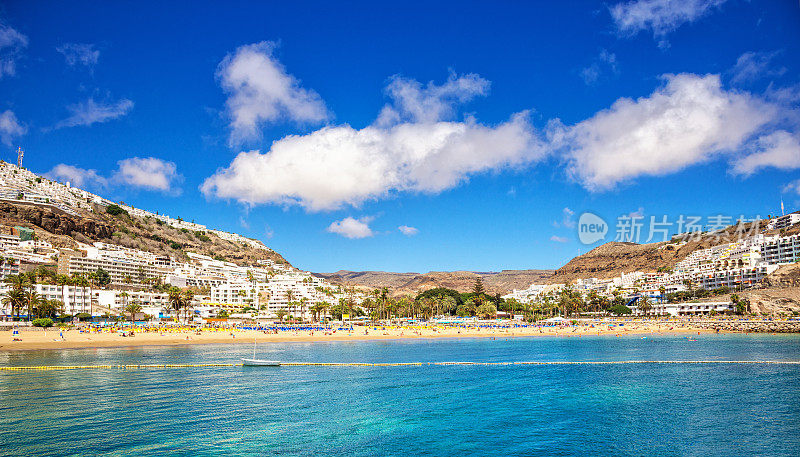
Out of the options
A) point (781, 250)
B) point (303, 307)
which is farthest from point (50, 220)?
point (781, 250)

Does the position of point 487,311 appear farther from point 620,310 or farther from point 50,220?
point 50,220

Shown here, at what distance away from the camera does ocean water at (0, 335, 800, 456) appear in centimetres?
2177

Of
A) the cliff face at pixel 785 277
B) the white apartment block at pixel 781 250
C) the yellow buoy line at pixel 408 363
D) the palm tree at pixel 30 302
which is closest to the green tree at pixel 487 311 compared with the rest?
the cliff face at pixel 785 277

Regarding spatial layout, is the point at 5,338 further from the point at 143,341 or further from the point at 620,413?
the point at 620,413

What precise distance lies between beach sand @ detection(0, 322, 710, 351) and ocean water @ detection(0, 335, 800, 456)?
1960cm

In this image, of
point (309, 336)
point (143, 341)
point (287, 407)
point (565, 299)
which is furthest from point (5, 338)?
point (565, 299)

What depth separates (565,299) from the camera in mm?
144750

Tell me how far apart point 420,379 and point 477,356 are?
64.2 ft

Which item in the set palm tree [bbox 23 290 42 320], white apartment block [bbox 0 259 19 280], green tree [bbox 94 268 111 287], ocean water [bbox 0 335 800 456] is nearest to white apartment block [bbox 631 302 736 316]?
ocean water [bbox 0 335 800 456]

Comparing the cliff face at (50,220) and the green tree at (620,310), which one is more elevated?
the cliff face at (50,220)

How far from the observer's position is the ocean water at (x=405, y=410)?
21.8 metres

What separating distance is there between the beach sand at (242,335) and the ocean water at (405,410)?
19.6 metres

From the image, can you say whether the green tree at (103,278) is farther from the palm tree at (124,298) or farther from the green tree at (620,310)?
the green tree at (620,310)

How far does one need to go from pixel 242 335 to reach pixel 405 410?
217 feet
